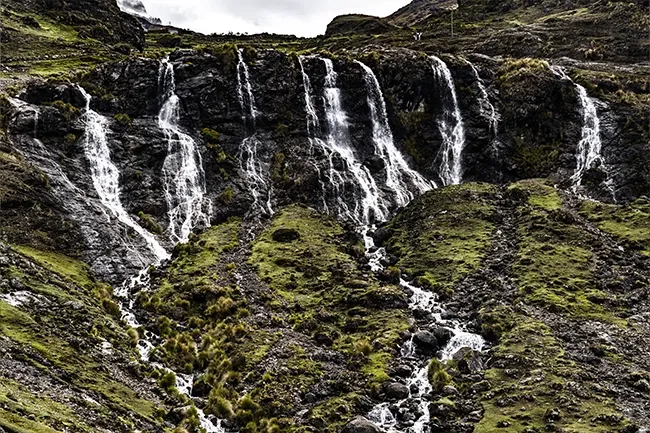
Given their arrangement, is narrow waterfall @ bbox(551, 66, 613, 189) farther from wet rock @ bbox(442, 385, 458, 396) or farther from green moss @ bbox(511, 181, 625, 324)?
wet rock @ bbox(442, 385, 458, 396)

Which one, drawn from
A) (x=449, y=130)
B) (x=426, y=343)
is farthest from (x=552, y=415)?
(x=449, y=130)

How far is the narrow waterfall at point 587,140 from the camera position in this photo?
77125 millimetres

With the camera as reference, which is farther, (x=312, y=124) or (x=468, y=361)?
(x=312, y=124)

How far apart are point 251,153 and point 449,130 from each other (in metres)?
30.0

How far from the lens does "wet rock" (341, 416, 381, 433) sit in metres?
32.8

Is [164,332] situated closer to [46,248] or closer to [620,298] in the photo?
[46,248]

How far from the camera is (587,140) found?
81.2 meters

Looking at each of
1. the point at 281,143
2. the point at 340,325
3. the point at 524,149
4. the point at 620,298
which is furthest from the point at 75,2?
the point at 620,298

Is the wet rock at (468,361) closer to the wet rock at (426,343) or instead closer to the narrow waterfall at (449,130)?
the wet rock at (426,343)

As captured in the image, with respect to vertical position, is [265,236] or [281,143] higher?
[281,143]

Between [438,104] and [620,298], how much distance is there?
47593 millimetres

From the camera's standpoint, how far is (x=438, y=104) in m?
88.9

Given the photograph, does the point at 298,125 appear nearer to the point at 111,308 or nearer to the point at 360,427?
the point at 111,308

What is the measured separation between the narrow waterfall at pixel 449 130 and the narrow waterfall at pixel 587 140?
15624 mm
